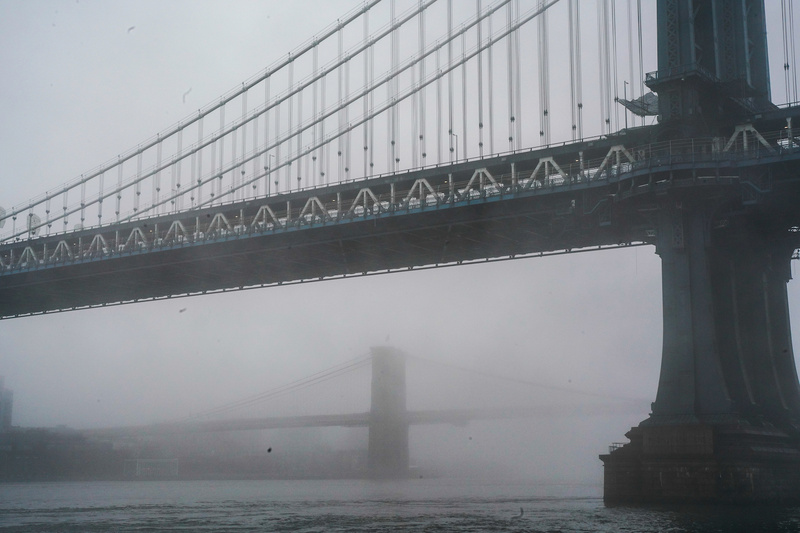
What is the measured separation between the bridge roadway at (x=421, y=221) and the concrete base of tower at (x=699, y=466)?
1032cm

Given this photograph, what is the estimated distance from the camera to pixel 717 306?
50.1 metres

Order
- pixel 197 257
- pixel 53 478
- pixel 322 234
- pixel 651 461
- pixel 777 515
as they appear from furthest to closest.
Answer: pixel 53 478 < pixel 197 257 < pixel 322 234 < pixel 651 461 < pixel 777 515

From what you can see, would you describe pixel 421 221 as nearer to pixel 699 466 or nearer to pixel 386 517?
pixel 386 517

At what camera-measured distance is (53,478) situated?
112m

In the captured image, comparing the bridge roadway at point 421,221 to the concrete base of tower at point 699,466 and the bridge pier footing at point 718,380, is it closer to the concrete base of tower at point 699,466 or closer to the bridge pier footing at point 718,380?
the bridge pier footing at point 718,380

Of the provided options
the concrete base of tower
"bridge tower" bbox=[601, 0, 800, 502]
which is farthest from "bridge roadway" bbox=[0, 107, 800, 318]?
the concrete base of tower

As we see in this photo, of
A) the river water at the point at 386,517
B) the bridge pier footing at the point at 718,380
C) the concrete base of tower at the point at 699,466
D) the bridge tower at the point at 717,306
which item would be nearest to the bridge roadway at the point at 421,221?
the bridge tower at the point at 717,306

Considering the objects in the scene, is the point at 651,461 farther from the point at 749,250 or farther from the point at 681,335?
the point at 749,250

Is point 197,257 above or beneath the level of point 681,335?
above

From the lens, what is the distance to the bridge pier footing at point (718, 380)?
138 feet

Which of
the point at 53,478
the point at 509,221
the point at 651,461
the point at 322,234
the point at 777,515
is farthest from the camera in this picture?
the point at 53,478

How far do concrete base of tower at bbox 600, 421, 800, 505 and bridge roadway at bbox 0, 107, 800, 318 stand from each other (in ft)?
33.8

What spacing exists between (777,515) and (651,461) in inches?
229

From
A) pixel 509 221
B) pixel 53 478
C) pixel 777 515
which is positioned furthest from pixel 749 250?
pixel 53 478
